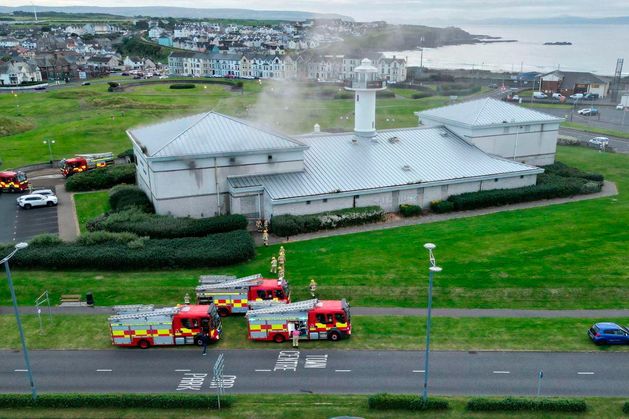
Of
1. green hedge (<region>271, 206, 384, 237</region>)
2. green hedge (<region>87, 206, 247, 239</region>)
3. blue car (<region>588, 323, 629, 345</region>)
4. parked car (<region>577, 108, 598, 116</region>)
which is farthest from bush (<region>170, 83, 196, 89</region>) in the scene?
blue car (<region>588, 323, 629, 345</region>)

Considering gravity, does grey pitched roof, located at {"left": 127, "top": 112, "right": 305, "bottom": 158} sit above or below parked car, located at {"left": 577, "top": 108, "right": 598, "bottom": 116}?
above

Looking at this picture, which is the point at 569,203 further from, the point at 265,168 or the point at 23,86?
the point at 23,86

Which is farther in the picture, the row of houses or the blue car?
the row of houses

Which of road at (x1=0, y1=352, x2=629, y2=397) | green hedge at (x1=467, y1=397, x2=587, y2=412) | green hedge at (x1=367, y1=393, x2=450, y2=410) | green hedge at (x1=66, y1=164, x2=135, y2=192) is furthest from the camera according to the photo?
green hedge at (x1=66, y1=164, x2=135, y2=192)

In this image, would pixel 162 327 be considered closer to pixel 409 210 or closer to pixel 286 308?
pixel 286 308

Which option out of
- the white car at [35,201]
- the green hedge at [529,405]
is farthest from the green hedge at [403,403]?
the white car at [35,201]

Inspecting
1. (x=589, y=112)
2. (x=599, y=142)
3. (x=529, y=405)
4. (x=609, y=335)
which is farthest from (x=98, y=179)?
(x=589, y=112)

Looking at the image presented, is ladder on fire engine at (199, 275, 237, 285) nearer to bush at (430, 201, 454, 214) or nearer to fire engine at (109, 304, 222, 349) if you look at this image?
fire engine at (109, 304, 222, 349)
